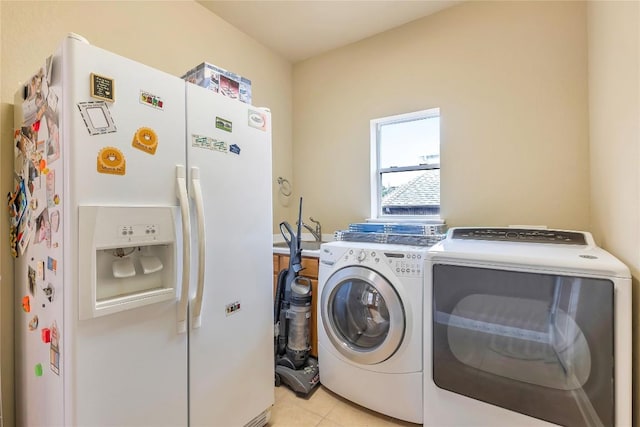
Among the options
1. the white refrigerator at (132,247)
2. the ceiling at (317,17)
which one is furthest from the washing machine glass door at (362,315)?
the ceiling at (317,17)

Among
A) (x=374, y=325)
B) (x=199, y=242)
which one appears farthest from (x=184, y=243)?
(x=374, y=325)

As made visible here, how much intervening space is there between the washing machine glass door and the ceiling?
2.04 meters

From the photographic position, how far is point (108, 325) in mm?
1015

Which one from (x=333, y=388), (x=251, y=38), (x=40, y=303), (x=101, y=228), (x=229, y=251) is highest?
(x=251, y=38)

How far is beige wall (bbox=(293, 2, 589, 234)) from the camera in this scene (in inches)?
75.2

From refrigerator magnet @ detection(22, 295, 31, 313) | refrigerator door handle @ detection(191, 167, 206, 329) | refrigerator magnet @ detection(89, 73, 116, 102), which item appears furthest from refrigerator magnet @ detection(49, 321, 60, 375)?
refrigerator magnet @ detection(89, 73, 116, 102)

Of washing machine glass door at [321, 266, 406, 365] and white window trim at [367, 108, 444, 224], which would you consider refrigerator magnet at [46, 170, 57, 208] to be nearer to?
washing machine glass door at [321, 266, 406, 365]

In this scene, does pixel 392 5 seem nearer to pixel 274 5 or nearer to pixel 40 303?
pixel 274 5

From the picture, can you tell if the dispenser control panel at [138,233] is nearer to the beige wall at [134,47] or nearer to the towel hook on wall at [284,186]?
the beige wall at [134,47]

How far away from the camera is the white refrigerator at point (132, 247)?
958mm

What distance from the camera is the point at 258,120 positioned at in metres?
1.55

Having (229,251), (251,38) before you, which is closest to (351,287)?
(229,251)

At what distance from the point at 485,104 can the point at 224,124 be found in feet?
6.26

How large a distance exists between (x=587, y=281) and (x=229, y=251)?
4.77ft
